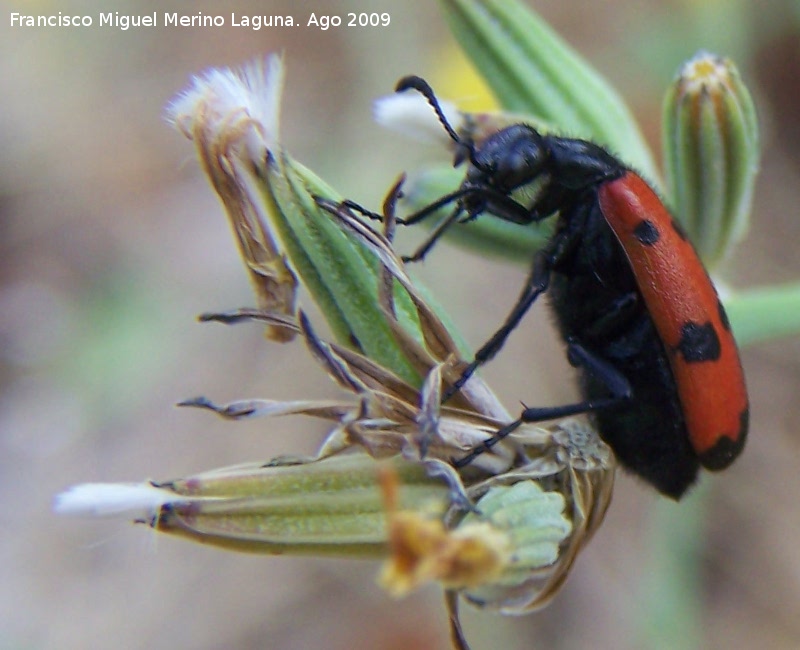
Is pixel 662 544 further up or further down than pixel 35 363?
further down

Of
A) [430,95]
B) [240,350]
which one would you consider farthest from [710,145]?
[240,350]

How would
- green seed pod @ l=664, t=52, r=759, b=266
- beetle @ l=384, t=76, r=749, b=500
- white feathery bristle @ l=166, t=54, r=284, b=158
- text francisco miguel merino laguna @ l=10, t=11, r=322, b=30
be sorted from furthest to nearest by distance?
text francisco miguel merino laguna @ l=10, t=11, r=322, b=30
green seed pod @ l=664, t=52, r=759, b=266
beetle @ l=384, t=76, r=749, b=500
white feathery bristle @ l=166, t=54, r=284, b=158

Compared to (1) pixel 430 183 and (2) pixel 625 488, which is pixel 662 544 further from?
(1) pixel 430 183

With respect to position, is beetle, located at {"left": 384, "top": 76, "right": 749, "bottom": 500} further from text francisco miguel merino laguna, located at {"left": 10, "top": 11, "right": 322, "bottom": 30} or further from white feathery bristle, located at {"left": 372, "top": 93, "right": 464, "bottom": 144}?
text francisco miguel merino laguna, located at {"left": 10, "top": 11, "right": 322, "bottom": 30}

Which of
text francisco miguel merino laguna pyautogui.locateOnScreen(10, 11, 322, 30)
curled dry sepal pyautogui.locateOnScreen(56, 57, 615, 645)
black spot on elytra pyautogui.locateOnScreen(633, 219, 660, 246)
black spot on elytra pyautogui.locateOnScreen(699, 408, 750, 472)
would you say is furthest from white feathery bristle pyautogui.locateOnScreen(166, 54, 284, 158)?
text francisco miguel merino laguna pyautogui.locateOnScreen(10, 11, 322, 30)

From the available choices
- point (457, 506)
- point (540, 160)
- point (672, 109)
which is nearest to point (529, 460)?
point (457, 506)
